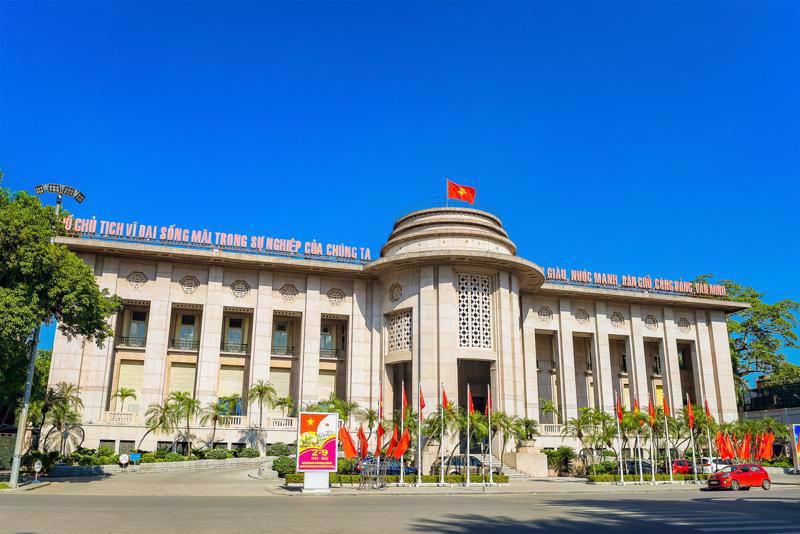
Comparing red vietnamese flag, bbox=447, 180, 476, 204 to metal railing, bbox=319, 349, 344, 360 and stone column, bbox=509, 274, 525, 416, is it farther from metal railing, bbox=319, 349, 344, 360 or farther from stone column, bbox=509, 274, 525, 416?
metal railing, bbox=319, 349, 344, 360

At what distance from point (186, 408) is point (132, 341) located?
8.97 m

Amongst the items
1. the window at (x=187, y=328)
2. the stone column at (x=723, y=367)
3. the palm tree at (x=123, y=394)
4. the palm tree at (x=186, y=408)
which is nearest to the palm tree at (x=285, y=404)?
the palm tree at (x=186, y=408)

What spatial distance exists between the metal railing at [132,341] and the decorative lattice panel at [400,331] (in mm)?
19389

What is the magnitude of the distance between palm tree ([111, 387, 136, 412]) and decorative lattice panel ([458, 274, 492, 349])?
24630 millimetres

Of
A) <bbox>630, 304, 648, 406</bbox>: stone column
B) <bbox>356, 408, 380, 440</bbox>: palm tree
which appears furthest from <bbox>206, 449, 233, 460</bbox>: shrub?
<bbox>630, 304, 648, 406</bbox>: stone column

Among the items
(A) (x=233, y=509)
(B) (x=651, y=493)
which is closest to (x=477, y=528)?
(A) (x=233, y=509)

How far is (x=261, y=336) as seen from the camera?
159 ft

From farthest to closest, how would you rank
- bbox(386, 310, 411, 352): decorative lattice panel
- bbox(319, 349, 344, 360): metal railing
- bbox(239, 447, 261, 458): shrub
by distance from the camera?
1. bbox(319, 349, 344, 360): metal railing
2. bbox(386, 310, 411, 352): decorative lattice panel
3. bbox(239, 447, 261, 458): shrub

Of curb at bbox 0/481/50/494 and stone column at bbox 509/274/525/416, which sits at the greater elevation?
stone column at bbox 509/274/525/416

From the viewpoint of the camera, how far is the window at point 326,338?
53125 millimetres

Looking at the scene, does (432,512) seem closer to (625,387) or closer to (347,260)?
(347,260)

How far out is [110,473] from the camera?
113 ft

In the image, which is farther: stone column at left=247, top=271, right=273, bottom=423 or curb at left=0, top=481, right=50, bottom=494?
stone column at left=247, top=271, right=273, bottom=423

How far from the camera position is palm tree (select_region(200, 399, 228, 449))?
44.5 meters
